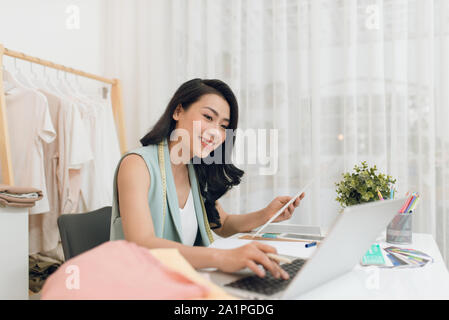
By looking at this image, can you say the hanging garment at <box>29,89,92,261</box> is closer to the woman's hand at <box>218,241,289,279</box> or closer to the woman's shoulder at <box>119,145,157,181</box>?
the woman's shoulder at <box>119,145,157,181</box>

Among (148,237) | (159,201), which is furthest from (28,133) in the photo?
(148,237)

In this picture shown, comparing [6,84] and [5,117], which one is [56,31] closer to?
[6,84]

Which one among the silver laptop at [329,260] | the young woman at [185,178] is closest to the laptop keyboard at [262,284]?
the silver laptop at [329,260]

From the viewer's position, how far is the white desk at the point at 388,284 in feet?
2.29

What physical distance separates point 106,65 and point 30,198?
1.41m

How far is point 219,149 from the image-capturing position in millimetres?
1558

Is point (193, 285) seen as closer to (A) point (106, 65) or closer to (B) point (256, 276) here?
(B) point (256, 276)

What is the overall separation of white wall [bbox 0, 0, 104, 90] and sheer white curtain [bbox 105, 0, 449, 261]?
1.12 ft

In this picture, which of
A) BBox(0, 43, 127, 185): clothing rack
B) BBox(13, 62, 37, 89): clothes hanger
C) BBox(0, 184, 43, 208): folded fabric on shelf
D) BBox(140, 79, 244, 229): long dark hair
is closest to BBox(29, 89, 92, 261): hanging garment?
BBox(13, 62, 37, 89): clothes hanger

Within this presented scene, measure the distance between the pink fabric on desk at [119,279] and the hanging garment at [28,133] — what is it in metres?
1.23

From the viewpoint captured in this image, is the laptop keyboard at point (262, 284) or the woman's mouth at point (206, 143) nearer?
the laptop keyboard at point (262, 284)

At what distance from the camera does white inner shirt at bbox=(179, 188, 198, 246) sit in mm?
1289

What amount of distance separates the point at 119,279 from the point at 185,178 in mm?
855

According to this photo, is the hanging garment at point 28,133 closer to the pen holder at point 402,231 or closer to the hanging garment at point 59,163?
the hanging garment at point 59,163
